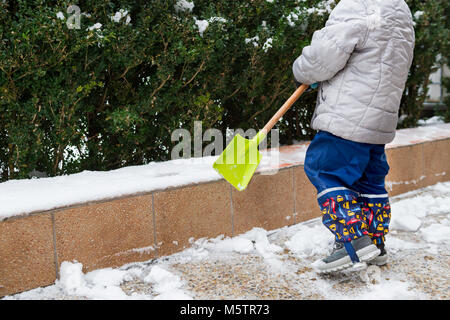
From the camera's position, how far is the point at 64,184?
9.66ft

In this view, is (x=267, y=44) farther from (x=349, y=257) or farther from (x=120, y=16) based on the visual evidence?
(x=349, y=257)

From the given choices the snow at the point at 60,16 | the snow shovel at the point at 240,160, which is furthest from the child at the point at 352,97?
the snow at the point at 60,16

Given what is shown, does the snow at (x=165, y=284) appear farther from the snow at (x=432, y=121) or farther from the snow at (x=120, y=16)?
the snow at (x=432, y=121)

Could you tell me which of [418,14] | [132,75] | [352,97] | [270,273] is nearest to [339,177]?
[352,97]

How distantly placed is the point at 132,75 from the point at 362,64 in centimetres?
158

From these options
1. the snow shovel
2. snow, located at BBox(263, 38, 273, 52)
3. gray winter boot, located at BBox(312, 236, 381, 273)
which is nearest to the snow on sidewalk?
gray winter boot, located at BBox(312, 236, 381, 273)

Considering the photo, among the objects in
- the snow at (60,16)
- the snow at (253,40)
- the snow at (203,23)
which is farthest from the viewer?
the snow at (253,40)

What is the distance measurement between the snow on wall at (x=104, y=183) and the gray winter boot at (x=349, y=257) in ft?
3.01

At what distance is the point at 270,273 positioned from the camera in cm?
292

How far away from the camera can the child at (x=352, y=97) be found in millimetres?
2598

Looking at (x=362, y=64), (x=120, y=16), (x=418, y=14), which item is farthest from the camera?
(x=418, y=14)

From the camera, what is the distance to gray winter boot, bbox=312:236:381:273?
8.90 feet
